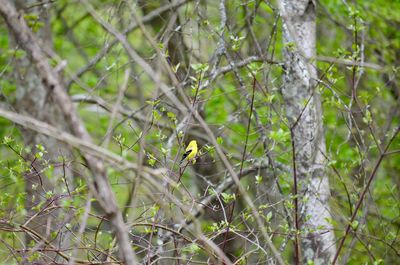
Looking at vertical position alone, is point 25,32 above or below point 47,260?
above

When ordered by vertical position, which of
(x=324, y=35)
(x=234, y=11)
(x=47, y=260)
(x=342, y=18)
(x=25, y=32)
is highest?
(x=25, y=32)

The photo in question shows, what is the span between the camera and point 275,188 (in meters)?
4.73

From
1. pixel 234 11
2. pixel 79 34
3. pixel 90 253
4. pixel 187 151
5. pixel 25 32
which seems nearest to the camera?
pixel 25 32

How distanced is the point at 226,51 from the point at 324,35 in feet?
19.3

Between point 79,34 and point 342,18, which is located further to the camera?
point 79,34

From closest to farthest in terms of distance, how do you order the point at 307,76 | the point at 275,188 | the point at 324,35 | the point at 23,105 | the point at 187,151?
the point at 187,151, the point at 275,188, the point at 307,76, the point at 23,105, the point at 324,35

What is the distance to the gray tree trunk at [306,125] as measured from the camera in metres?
4.91

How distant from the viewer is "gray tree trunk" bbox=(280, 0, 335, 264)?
491cm

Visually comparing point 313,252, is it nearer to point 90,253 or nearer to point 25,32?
point 90,253

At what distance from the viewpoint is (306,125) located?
501 cm

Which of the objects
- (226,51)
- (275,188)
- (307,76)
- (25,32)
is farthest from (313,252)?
(25,32)

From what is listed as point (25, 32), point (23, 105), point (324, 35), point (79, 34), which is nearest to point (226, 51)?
point (25, 32)

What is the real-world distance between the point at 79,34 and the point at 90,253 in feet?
29.5

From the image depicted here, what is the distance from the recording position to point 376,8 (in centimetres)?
874
